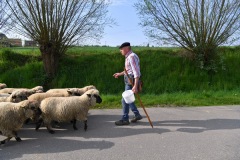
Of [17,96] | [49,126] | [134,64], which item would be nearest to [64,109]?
[49,126]

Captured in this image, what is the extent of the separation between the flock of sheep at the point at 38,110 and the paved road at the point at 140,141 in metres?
0.27

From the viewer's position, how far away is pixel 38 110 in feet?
20.5

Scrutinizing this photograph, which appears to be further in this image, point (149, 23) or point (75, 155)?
point (149, 23)

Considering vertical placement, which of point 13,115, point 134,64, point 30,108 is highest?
point 134,64

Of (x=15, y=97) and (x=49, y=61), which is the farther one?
(x=49, y=61)

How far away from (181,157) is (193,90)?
8.31m

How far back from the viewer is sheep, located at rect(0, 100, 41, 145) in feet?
18.9

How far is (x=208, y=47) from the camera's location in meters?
14.2

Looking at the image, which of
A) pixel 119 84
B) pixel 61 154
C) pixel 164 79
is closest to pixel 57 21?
pixel 119 84

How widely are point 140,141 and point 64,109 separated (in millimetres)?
2013

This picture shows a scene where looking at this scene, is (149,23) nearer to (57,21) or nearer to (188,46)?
(188,46)

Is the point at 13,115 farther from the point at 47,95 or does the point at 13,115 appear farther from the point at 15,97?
the point at 47,95

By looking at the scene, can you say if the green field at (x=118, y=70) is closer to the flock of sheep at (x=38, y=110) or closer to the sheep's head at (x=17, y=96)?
the flock of sheep at (x=38, y=110)

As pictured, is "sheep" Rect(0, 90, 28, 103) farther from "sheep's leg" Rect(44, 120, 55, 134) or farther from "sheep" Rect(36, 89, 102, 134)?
"sheep's leg" Rect(44, 120, 55, 134)
